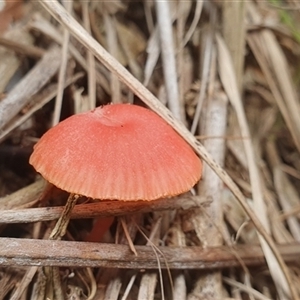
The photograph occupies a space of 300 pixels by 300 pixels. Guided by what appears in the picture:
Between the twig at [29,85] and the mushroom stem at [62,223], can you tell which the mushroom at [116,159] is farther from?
the twig at [29,85]

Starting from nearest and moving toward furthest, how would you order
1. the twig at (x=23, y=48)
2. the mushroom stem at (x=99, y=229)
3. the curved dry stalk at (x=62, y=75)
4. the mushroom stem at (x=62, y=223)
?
1. the mushroom stem at (x=62, y=223)
2. the mushroom stem at (x=99, y=229)
3. the curved dry stalk at (x=62, y=75)
4. the twig at (x=23, y=48)

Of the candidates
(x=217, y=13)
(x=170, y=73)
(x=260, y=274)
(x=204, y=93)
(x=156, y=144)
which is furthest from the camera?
(x=217, y=13)

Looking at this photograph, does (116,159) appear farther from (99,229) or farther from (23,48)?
(23,48)

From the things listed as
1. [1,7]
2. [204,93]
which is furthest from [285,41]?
[1,7]

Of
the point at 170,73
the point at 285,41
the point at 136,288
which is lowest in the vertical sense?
the point at 136,288

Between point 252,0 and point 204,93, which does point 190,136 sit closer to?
point 204,93

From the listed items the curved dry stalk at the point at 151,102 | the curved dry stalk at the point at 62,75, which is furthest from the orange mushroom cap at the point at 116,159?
the curved dry stalk at the point at 62,75

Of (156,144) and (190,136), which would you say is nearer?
(156,144)
